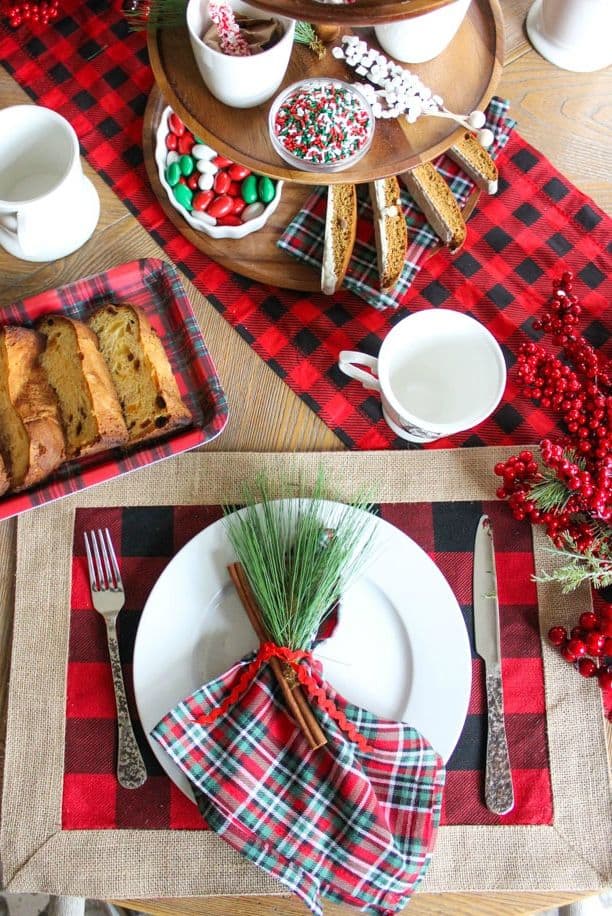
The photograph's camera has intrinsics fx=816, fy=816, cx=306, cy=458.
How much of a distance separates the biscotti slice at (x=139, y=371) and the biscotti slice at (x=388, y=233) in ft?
1.24

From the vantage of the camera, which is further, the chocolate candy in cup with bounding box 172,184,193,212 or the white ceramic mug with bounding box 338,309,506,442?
the chocolate candy in cup with bounding box 172,184,193,212

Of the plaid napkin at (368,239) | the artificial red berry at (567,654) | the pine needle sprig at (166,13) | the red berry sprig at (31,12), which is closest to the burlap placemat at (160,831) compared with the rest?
the artificial red berry at (567,654)

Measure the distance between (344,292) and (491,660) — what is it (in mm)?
628

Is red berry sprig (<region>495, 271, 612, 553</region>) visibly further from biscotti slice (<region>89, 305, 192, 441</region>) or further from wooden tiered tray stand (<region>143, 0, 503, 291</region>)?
biscotti slice (<region>89, 305, 192, 441</region>)

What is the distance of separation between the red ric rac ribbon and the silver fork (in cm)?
12

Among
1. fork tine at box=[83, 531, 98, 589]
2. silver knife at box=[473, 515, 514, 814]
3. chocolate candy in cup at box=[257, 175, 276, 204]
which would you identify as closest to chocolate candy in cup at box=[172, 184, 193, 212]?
chocolate candy in cup at box=[257, 175, 276, 204]

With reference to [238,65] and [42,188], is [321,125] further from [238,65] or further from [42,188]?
[42,188]

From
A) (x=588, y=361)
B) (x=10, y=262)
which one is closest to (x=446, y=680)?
(x=588, y=361)

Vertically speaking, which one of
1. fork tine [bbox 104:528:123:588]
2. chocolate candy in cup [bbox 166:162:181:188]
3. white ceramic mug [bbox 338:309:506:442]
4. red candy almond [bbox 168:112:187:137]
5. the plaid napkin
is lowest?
fork tine [bbox 104:528:123:588]

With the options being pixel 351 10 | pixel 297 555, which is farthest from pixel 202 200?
pixel 297 555

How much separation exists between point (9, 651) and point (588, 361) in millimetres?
960

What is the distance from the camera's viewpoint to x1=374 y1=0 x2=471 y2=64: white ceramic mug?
109 cm

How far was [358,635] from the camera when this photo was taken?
1169mm

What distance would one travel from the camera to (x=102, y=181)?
55.2 inches
